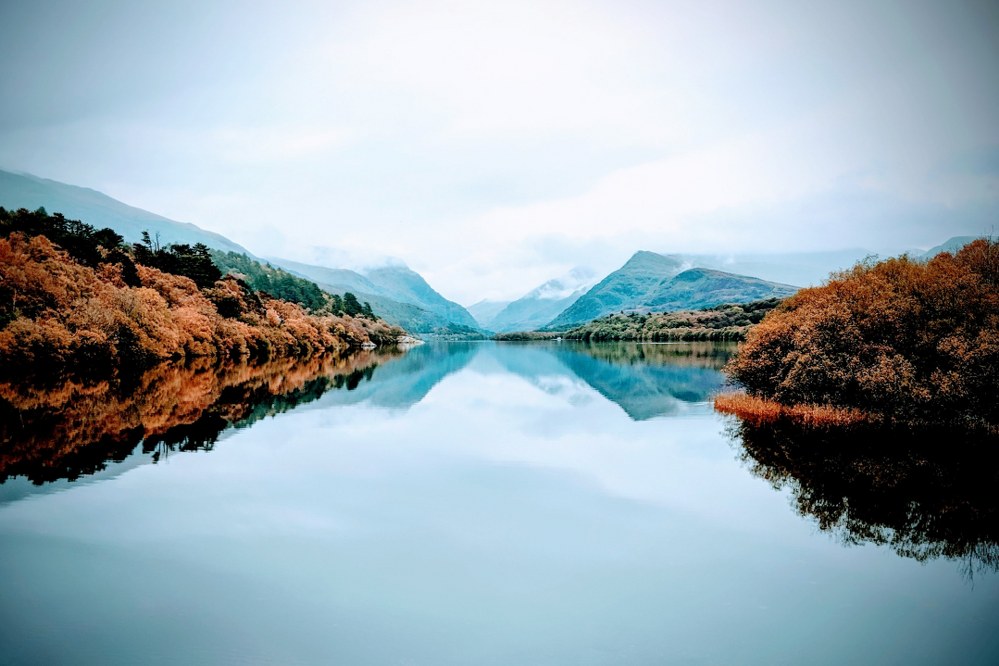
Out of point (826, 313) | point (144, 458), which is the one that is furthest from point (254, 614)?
point (826, 313)

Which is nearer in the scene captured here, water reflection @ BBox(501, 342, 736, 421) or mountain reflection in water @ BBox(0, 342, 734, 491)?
mountain reflection in water @ BBox(0, 342, 734, 491)

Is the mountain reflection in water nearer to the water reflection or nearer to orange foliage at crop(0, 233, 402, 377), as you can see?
the water reflection

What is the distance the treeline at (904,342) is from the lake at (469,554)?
703 centimetres

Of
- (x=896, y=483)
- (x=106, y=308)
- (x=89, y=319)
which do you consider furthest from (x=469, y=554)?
(x=106, y=308)

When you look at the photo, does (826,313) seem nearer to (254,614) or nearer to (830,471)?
(830,471)

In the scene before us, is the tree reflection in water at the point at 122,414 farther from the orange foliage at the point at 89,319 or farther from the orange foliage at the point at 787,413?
the orange foliage at the point at 787,413

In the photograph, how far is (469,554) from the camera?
16.2m

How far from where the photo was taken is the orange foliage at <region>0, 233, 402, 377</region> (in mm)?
59156

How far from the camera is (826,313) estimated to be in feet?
127

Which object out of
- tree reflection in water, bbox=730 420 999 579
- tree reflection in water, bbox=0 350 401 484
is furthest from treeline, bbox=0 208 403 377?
tree reflection in water, bbox=730 420 999 579

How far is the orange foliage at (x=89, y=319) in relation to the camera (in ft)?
194

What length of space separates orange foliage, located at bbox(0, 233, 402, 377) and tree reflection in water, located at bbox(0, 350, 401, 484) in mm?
8444

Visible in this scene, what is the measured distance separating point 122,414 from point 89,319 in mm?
36985

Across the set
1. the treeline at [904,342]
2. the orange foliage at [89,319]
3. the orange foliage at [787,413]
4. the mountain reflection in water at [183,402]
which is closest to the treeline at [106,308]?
the orange foliage at [89,319]
